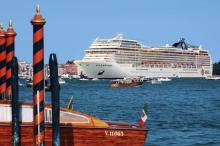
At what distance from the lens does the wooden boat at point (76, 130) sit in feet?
60.7

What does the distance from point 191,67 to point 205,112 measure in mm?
133171

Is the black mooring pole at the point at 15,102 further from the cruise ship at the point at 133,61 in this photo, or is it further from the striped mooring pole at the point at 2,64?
the cruise ship at the point at 133,61

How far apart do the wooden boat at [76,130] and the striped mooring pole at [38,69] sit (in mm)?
1438

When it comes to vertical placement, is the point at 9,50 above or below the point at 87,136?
above

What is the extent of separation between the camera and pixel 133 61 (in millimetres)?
160000

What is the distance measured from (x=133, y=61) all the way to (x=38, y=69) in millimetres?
143440

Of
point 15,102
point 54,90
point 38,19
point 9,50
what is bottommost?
point 15,102

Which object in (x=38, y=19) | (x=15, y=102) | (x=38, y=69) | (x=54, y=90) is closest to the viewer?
(x=38, y=19)

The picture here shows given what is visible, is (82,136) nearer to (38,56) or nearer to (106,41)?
(38,56)

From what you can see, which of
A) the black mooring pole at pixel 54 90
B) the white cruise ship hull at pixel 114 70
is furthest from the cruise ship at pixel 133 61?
the black mooring pole at pixel 54 90

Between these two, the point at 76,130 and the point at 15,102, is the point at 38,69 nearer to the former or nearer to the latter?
the point at 15,102

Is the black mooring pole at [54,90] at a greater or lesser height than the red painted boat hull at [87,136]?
greater

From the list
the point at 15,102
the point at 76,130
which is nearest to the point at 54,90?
the point at 15,102

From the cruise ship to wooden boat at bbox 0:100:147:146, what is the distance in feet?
444
